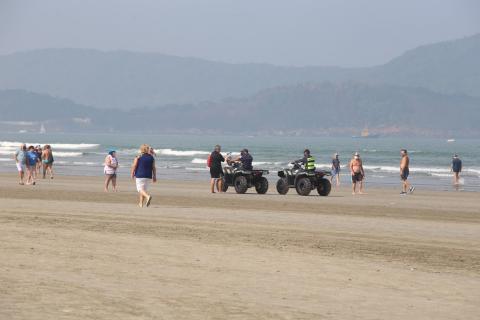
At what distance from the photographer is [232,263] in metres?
12.1

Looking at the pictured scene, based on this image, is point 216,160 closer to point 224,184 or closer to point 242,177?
point 242,177

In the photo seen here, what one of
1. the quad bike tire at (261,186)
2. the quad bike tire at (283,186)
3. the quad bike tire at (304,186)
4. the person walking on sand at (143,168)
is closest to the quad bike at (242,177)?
the quad bike tire at (261,186)

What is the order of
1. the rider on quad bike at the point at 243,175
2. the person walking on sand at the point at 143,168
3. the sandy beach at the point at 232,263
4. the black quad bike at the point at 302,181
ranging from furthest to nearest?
the rider on quad bike at the point at 243,175
the black quad bike at the point at 302,181
the person walking on sand at the point at 143,168
the sandy beach at the point at 232,263

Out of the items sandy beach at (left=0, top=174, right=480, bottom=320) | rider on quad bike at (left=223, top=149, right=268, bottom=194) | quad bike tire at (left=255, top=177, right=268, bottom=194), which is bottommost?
sandy beach at (left=0, top=174, right=480, bottom=320)

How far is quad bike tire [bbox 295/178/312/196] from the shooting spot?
2848 centimetres

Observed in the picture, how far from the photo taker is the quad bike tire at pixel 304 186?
28.5 meters

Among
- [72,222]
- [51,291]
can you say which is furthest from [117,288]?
[72,222]

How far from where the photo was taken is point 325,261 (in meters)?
12.7

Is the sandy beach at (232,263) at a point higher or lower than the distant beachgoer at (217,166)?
lower

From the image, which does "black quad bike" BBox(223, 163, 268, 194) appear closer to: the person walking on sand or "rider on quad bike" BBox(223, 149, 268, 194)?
"rider on quad bike" BBox(223, 149, 268, 194)

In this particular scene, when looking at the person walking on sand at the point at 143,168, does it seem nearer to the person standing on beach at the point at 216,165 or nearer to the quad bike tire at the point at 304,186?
the person standing on beach at the point at 216,165

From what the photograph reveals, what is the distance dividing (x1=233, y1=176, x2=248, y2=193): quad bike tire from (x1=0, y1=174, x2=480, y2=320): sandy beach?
665cm

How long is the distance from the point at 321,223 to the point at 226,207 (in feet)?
14.8

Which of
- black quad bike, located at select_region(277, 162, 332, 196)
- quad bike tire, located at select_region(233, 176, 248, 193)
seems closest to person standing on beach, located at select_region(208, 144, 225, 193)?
quad bike tire, located at select_region(233, 176, 248, 193)
